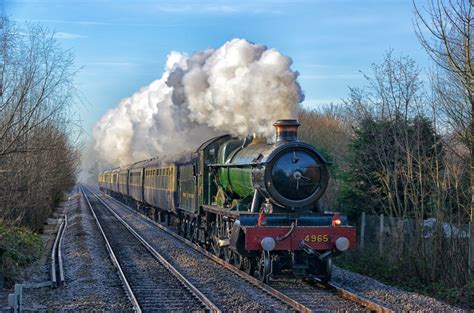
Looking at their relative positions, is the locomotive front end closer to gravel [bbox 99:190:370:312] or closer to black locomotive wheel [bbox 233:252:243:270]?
gravel [bbox 99:190:370:312]

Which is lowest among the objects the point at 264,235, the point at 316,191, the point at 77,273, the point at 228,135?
the point at 77,273

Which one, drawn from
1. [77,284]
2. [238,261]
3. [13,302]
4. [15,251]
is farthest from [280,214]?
[15,251]

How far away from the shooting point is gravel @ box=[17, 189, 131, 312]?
938 cm

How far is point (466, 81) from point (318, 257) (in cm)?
414

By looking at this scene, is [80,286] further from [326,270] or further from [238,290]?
[326,270]

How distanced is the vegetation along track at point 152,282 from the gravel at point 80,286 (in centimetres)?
26

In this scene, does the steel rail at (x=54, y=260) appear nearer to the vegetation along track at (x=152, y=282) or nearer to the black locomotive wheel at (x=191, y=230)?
the vegetation along track at (x=152, y=282)

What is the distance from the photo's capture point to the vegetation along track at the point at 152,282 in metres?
9.36

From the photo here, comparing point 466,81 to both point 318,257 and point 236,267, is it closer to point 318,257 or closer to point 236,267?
point 318,257

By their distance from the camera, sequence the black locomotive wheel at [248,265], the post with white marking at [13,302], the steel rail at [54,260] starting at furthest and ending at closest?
the black locomotive wheel at [248,265] < the steel rail at [54,260] < the post with white marking at [13,302]

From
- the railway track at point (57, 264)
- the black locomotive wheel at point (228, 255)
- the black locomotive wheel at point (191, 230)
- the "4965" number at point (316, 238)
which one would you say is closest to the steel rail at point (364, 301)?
the "4965" number at point (316, 238)

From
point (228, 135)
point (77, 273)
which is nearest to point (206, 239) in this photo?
point (228, 135)

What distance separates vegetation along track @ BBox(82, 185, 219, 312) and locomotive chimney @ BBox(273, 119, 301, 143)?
338 cm

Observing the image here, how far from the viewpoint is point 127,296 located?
33.2ft
